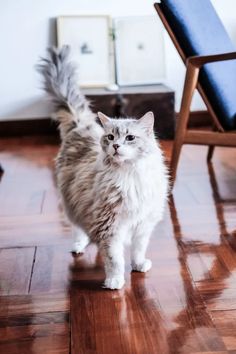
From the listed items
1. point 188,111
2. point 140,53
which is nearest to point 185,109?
point 188,111

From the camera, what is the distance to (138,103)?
2.84 meters

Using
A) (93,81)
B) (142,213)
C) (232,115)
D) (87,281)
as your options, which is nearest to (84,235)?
(87,281)

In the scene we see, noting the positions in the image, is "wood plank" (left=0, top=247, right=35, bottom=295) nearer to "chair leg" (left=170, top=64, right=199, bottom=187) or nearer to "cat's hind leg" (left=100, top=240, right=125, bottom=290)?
"cat's hind leg" (left=100, top=240, right=125, bottom=290)

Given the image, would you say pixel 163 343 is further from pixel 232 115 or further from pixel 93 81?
pixel 93 81

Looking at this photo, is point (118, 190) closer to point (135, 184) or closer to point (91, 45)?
point (135, 184)

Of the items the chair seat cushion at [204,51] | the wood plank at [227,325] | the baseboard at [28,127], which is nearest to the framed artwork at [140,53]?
the baseboard at [28,127]

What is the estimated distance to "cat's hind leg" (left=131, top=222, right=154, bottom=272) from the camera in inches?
51.5

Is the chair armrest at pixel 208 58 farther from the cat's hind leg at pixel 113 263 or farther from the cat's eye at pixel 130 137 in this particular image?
the cat's hind leg at pixel 113 263

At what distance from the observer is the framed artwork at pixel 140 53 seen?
3035 mm

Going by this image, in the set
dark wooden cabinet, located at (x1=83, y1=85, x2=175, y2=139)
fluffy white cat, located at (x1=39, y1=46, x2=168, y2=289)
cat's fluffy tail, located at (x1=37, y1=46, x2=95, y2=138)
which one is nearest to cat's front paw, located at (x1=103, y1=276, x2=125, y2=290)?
fluffy white cat, located at (x1=39, y1=46, x2=168, y2=289)

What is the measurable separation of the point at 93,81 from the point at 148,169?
6.43ft

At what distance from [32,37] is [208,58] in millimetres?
1671

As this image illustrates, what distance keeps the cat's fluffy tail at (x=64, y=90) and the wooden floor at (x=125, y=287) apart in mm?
422

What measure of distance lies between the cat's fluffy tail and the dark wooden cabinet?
3.92ft
